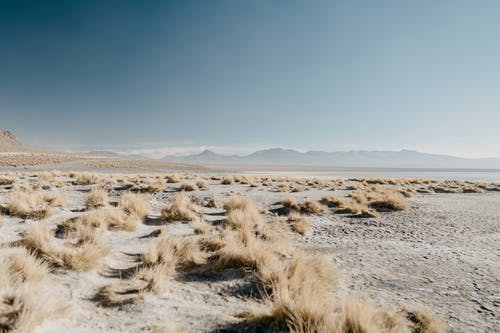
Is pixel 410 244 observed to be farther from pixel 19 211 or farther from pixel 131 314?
pixel 19 211

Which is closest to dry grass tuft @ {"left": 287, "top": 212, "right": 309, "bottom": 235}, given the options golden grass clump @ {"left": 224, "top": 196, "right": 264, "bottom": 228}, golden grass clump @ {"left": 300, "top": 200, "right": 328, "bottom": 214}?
golden grass clump @ {"left": 224, "top": 196, "right": 264, "bottom": 228}

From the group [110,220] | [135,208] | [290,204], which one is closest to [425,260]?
[290,204]

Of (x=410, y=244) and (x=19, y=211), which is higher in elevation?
(x=19, y=211)

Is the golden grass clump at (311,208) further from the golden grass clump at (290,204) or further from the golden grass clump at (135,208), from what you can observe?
the golden grass clump at (135,208)

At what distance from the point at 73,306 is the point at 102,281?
1.02 metres

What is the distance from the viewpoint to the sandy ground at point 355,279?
137 inches

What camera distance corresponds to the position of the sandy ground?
348 cm

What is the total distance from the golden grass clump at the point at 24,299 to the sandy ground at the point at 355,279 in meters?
0.12

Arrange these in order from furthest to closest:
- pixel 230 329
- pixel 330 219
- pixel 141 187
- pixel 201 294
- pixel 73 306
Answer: pixel 141 187 < pixel 330 219 < pixel 201 294 < pixel 73 306 < pixel 230 329

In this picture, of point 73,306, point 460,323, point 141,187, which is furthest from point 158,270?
point 141,187

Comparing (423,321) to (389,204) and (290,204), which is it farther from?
(389,204)

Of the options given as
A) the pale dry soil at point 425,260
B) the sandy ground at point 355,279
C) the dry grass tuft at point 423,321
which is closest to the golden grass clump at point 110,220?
the sandy ground at point 355,279

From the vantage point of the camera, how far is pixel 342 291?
178 inches

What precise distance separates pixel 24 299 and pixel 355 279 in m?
4.51
